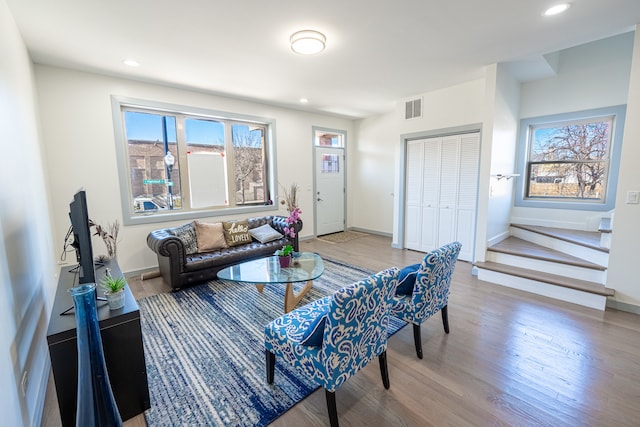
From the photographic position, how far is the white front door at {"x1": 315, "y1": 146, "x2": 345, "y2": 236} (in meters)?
6.21

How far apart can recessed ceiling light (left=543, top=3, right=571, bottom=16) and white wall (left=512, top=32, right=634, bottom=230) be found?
90.2 inches

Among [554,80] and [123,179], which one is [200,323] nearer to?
[123,179]

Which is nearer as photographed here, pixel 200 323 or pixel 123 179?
pixel 200 323

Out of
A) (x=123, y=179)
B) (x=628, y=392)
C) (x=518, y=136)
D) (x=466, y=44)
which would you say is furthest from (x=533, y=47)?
(x=123, y=179)

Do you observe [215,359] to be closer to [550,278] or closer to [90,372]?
[90,372]

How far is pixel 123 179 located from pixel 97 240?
2.89ft

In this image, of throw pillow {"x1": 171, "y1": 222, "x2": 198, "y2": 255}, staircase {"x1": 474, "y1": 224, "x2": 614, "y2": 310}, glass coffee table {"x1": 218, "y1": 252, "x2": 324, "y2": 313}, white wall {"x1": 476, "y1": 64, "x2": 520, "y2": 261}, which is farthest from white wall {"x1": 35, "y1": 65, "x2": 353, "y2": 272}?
staircase {"x1": 474, "y1": 224, "x2": 614, "y2": 310}

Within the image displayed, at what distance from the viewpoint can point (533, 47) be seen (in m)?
3.06

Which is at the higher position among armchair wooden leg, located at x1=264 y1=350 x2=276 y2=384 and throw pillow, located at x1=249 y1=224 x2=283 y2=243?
throw pillow, located at x1=249 y1=224 x2=283 y2=243

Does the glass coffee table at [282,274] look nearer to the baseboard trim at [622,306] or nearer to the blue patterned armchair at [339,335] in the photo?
the blue patterned armchair at [339,335]

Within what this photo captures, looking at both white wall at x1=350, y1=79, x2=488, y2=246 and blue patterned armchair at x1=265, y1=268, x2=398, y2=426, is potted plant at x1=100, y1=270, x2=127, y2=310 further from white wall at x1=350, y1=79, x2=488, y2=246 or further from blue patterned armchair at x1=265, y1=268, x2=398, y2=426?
white wall at x1=350, y1=79, x2=488, y2=246

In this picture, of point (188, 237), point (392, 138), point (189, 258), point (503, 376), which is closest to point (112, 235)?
point (188, 237)

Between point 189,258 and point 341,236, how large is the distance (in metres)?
3.51

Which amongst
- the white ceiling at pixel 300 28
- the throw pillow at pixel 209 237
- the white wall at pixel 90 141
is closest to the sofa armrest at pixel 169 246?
the throw pillow at pixel 209 237
